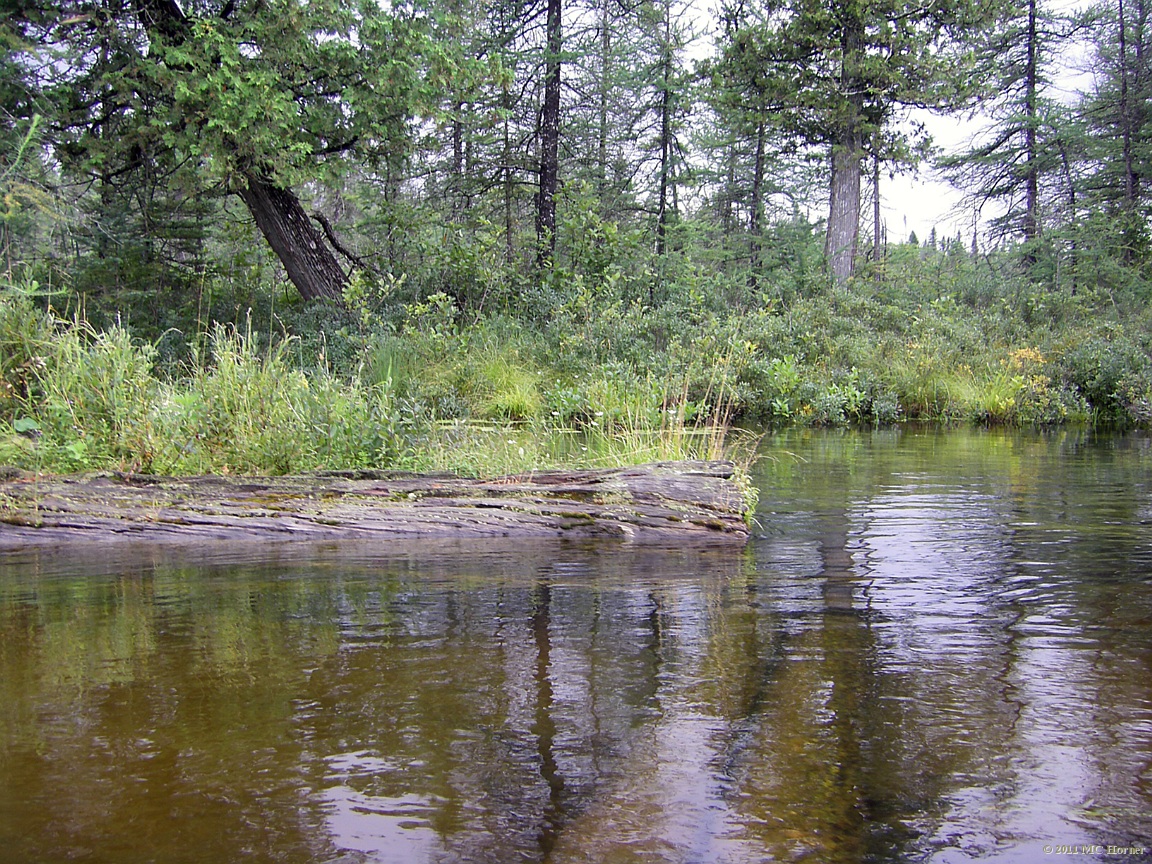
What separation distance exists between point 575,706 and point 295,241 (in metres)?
13.6

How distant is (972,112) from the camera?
950 inches

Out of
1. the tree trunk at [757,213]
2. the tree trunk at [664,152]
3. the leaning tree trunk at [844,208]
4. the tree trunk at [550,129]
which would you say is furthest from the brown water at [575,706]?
the tree trunk at [757,213]

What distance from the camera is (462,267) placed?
16.1 meters

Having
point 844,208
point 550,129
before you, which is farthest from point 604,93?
point 844,208

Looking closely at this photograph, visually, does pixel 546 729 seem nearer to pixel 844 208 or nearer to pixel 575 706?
pixel 575 706

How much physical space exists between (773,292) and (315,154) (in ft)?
35.0

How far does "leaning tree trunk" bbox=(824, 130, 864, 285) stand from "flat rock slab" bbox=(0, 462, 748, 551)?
15749 millimetres

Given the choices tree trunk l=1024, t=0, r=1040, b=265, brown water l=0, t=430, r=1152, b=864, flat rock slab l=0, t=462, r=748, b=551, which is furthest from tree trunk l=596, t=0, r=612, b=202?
brown water l=0, t=430, r=1152, b=864

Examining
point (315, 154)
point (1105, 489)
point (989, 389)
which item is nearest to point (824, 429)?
point (989, 389)

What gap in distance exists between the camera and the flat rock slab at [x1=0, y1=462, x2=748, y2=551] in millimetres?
5566

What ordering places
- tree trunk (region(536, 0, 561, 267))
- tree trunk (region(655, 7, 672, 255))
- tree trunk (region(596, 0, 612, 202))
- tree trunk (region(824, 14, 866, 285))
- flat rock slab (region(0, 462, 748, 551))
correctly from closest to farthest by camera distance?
flat rock slab (region(0, 462, 748, 551)) → tree trunk (region(536, 0, 561, 267)) → tree trunk (region(824, 14, 866, 285)) → tree trunk (region(596, 0, 612, 202)) → tree trunk (region(655, 7, 672, 255))

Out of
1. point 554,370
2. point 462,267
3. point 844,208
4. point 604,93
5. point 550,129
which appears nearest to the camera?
point 554,370

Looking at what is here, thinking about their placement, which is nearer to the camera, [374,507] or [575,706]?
[575,706]

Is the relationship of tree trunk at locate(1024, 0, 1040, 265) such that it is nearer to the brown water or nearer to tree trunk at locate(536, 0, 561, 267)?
tree trunk at locate(536, 0, 561, 267)
